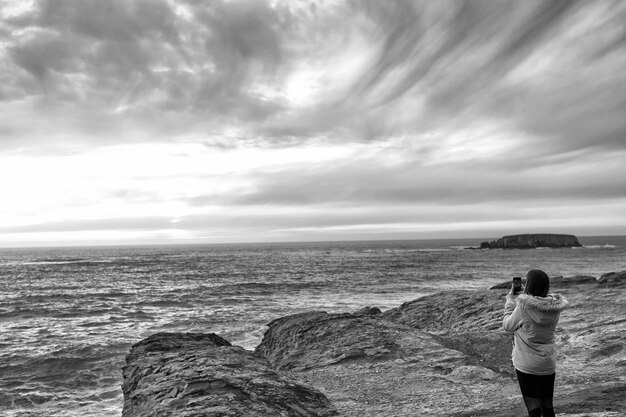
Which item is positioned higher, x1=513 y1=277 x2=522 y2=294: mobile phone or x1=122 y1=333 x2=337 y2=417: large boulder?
x1=513 y1=277 x2=522 y2=294: mobile phone

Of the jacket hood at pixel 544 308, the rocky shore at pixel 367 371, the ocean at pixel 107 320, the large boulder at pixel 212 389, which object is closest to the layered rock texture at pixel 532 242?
the ocean at pixel 107 320

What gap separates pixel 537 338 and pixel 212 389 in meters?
4.74

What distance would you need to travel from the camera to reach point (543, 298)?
5.11 metres

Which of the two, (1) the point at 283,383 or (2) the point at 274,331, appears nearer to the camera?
(1) the point at 283,383

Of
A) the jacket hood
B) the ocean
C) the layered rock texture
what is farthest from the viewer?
the layered rock texture

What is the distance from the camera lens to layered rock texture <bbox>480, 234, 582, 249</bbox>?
164m

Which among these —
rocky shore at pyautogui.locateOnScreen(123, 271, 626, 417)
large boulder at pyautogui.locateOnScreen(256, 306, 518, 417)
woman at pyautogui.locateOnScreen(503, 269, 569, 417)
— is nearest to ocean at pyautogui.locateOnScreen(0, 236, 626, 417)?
rocky shore at pyautogui.locateOnScreen(123, 271, 626, 417)

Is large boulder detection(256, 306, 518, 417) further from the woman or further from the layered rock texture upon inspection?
the layered rock texture

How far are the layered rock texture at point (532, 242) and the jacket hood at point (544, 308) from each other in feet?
552

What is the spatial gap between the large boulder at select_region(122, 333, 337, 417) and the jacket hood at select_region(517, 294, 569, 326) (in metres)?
3.70

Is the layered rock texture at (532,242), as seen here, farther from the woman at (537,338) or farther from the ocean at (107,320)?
the woman at (537,338)

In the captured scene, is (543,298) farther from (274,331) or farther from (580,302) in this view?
(580,302)

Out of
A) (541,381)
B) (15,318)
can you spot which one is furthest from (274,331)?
(15,318)

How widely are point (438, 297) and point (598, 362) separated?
8.47m
